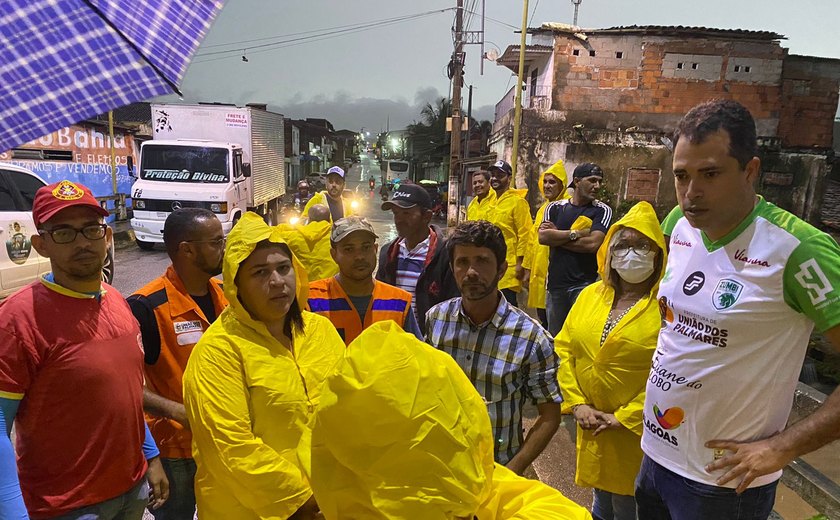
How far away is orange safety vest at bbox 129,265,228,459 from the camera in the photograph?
7.40ft

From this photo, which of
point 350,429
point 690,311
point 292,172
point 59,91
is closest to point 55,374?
point 59,91

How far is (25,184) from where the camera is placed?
6387 millimetres

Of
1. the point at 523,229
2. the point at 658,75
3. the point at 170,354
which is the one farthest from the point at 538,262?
the point at 658,75

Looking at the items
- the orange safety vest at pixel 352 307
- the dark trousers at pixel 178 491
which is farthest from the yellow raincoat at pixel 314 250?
the dark trousers at pixel 178 491

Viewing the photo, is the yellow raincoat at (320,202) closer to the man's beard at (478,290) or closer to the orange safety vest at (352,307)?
the orange safety vest at (352,307)

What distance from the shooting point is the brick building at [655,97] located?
1334cm

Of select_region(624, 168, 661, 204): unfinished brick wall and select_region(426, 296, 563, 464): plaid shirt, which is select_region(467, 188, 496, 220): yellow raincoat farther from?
select_region(624, 168, 661, 204): unfinished brick wall

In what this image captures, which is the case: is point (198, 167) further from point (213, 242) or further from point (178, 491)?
point (178, 491)

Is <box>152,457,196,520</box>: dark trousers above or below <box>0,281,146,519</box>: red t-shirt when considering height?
below

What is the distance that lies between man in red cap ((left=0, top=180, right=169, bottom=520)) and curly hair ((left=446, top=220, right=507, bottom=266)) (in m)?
1.43

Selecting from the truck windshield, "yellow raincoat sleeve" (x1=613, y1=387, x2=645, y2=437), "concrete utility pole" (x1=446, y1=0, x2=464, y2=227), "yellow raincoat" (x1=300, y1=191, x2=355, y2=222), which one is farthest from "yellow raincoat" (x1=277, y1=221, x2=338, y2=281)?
"concrete utility pole" (x1=446, y1=0, x2=464, y2=227)

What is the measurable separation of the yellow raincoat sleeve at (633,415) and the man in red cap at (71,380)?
2.20 m

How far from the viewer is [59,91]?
147 cm

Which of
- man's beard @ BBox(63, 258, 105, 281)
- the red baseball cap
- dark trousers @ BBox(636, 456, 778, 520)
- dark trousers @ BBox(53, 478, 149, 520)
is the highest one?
the red baseball cap
